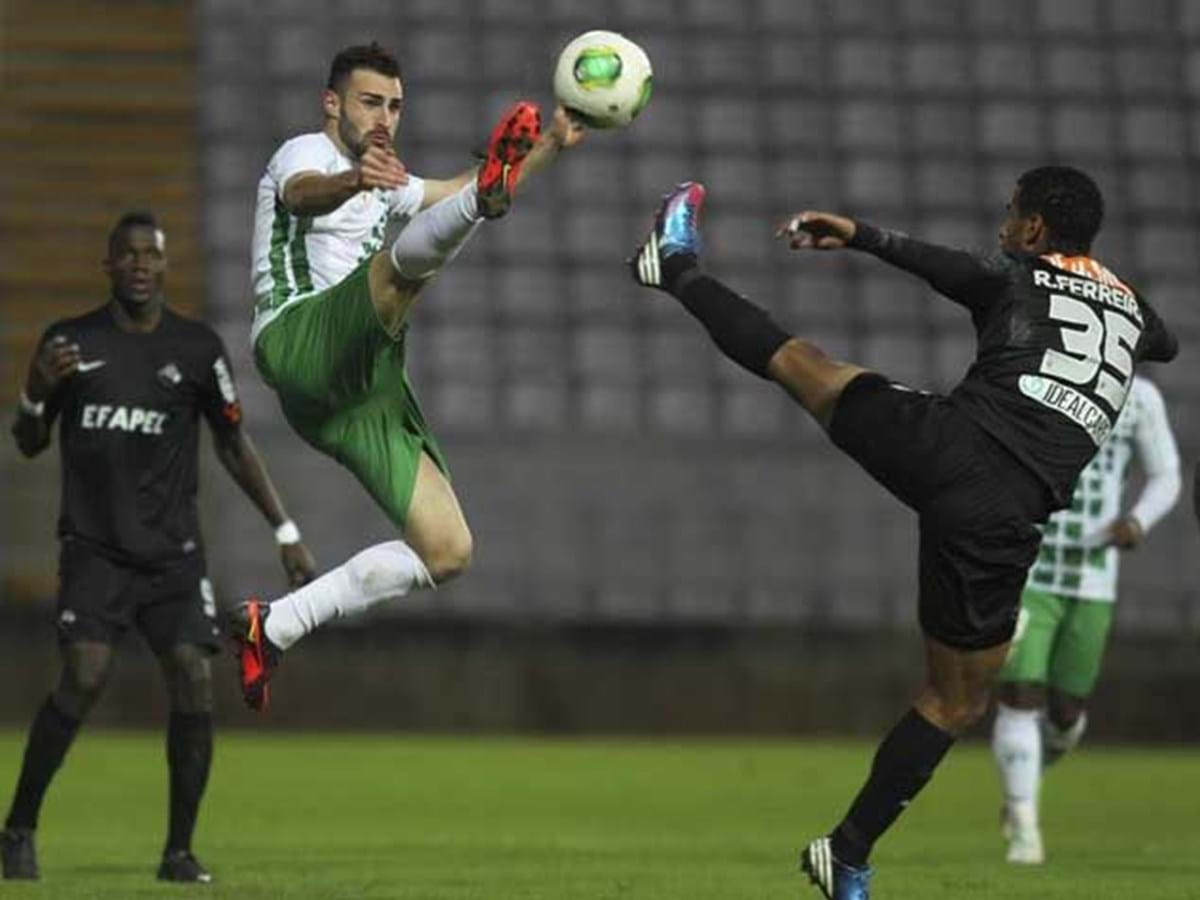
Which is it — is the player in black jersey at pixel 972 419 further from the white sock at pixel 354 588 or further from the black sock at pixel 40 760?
the black sock at pixel 40 760

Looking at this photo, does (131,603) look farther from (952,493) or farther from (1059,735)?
(1059,735)

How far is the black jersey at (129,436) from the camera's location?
8.83 m

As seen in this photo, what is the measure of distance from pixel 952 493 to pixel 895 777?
27.8 inches

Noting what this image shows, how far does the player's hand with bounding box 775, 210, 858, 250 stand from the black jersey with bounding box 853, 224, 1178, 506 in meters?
0.14

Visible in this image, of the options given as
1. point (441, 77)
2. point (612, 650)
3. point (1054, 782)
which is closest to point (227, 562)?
point (612, 650)

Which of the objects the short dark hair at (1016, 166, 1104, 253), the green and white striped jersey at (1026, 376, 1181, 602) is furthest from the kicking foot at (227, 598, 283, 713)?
the green and white striped jersey at (1026, 376, 1181, 602)

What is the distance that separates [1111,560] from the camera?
1037 centimetres

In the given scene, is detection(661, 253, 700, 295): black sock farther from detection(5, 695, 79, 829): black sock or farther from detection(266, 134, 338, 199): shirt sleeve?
detection(5, 695, 79, 829): black sock

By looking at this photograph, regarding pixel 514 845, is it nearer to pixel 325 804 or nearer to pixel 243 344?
pixel 325 804

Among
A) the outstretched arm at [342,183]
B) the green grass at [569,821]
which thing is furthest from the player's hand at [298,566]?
the outstretched arm at [342,183]

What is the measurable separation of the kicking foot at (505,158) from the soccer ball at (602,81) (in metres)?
0.21

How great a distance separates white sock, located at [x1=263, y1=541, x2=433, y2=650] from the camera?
7.39 m

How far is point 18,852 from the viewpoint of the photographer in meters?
8.49

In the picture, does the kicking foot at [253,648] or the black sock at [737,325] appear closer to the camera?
the black sock at [737,325]
